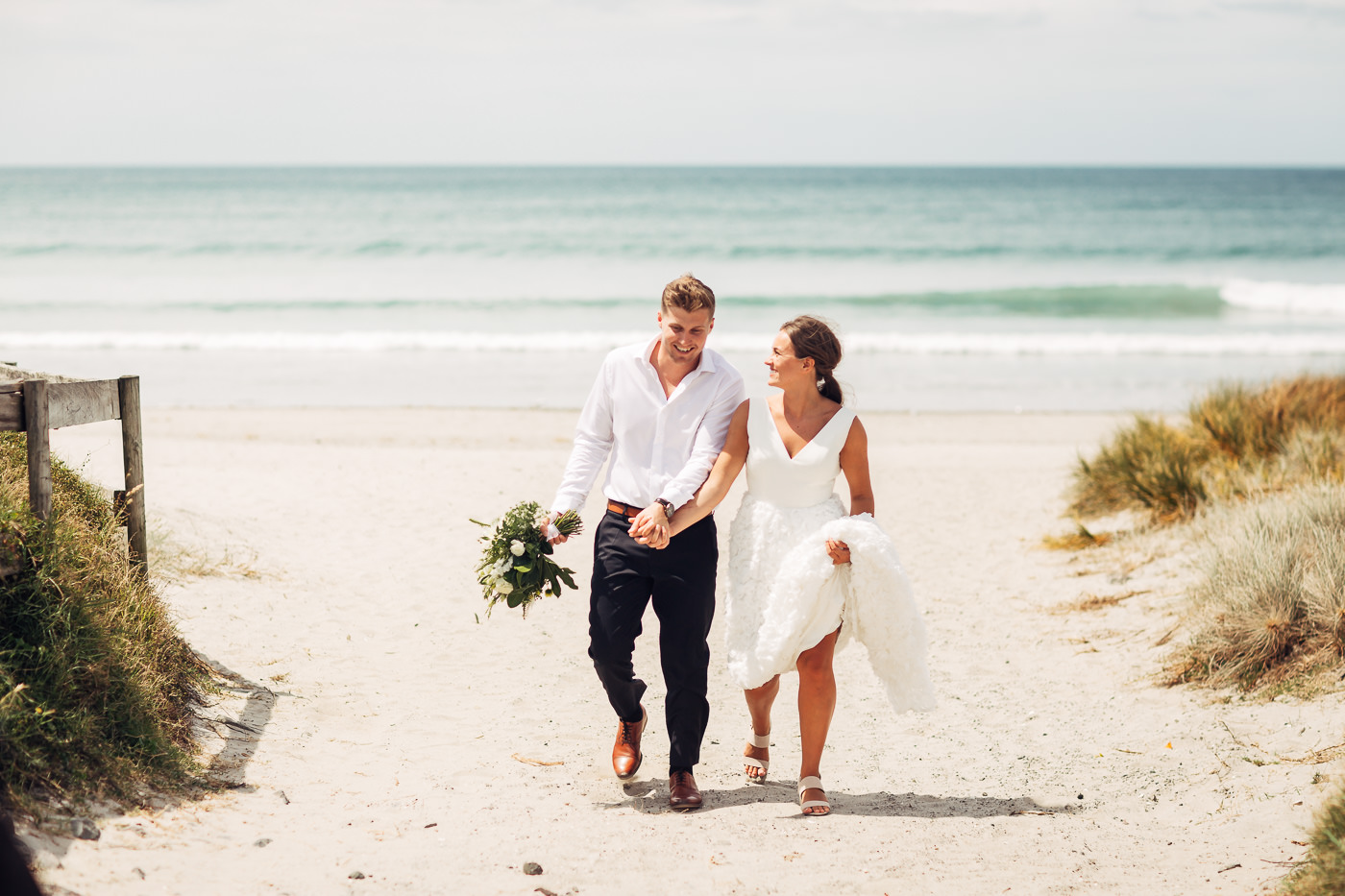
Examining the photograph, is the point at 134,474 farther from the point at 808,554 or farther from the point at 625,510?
the point at 808,554

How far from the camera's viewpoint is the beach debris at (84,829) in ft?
10.2

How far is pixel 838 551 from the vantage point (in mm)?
3746

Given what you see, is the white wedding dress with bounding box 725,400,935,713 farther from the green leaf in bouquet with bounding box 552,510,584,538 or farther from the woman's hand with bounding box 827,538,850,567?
the green leaf in bouquet with bounding box 552,510,584,538

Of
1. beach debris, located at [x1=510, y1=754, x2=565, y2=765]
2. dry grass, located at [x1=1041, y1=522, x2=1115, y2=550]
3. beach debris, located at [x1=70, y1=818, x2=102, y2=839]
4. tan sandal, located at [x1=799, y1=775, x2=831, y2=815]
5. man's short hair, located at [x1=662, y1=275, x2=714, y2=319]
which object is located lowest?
beach debris, located at [x1=510, y1=754, x2=565, y2=765]

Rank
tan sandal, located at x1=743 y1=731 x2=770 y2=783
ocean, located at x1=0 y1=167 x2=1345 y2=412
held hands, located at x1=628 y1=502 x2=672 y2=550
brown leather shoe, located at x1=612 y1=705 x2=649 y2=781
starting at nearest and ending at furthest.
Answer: held hands, located at x1=628 y1=502 x2=672 y2=550, brown leather shoe, located at x1=612 y1=705 x2=649 y2=781, tan sandal, located at x1=743 y1=731 x2=770 y2=783, ocean, located at x1=0 y1=167 x2=1345 y2=412

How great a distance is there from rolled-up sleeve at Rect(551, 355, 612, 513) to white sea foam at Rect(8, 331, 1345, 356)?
51.9 feet

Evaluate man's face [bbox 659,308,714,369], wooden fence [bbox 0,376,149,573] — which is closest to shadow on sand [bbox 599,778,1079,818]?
man's face [bbox 659,308,714,369]

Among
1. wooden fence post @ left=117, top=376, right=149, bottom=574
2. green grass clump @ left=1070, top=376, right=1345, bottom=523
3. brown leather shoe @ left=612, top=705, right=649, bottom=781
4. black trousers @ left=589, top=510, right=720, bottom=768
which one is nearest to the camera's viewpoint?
black trousers @ left=589, top=510, right=720, bottom=768

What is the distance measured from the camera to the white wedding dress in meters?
3.77

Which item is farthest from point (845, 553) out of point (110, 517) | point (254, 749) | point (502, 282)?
point (502, 282)

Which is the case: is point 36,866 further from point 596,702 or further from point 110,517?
point 596,702

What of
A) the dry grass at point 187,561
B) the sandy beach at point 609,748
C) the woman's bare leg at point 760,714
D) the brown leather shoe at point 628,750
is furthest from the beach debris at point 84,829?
the dry grass at point 187,561

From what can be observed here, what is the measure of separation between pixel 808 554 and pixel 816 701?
2.04 ft

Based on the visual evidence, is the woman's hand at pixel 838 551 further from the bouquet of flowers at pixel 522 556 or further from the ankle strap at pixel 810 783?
the bouquet of flowers at pixel 522 556
